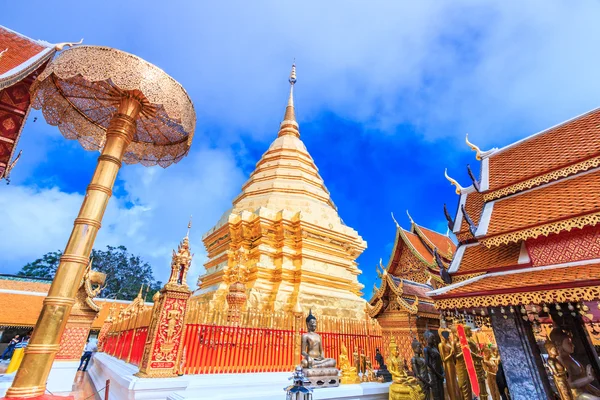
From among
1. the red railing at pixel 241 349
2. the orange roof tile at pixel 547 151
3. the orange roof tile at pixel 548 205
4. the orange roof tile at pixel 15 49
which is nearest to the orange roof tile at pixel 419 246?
the orange roof tile at pixel 547 151

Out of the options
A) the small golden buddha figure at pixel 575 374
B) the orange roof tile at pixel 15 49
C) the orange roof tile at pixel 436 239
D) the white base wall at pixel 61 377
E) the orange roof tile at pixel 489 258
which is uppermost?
the orange roof tile at pixel 436 239

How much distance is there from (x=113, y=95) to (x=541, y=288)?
5.23 meters

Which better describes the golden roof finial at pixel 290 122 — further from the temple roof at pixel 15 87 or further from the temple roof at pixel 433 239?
the temple roof at pixel 15 87

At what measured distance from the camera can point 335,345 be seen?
6582 mm

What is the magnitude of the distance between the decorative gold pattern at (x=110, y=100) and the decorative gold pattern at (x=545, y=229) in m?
4.57

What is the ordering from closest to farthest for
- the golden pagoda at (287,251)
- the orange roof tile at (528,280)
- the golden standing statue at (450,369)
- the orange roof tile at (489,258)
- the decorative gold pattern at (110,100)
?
the decorative gold pattern at (110,100) → the orange roof tile at (528,280) → the golden standing statue at (450,369) → the orange roof tile at (489,258) → the golden pagoda at (287,251)

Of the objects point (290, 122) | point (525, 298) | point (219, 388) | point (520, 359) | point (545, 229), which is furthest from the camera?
point (290, 122)

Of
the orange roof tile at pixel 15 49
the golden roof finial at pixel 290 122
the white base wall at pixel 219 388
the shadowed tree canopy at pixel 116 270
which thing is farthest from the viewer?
the shadowed tree canopy at pixel 116 270

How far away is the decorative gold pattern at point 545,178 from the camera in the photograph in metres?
4.55

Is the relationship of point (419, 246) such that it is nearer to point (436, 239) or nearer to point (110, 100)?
point (436, 239)

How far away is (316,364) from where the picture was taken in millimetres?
5070

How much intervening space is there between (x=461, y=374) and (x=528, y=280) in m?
1.84

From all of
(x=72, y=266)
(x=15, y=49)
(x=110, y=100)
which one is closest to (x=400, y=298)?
(x=72, y=266)

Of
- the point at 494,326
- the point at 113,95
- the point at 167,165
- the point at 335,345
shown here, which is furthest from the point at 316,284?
the point at 113,95
